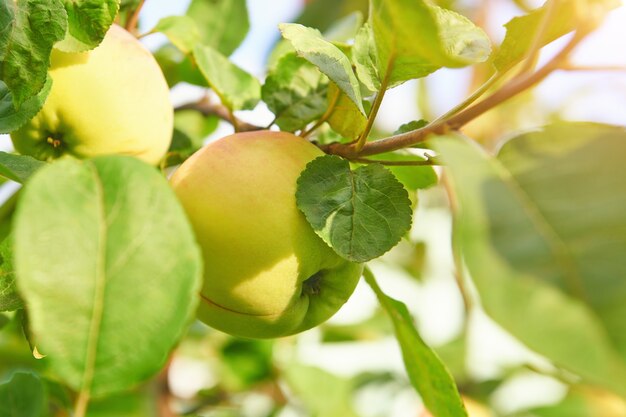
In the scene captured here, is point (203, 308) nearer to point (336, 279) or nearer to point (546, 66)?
point (336, 279)

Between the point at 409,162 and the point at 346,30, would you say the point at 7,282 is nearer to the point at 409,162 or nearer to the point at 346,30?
the point at 409,162

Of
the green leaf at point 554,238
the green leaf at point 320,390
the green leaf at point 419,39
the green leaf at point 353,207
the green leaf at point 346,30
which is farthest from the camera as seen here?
Result: the green leaf at point 320,390

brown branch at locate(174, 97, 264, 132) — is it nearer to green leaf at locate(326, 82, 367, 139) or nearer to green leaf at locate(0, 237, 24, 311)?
green leaf at locate(326, 82, 367, 139)

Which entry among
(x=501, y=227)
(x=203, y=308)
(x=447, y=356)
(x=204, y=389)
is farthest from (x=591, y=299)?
(x=447, y=356)

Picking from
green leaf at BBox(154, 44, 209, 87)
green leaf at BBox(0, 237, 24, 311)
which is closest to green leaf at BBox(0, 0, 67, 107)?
green leaf at BBox(0, 237, 24, 311)

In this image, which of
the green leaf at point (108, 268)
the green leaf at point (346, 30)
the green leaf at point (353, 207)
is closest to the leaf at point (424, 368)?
the green leaf at point (353, 207)

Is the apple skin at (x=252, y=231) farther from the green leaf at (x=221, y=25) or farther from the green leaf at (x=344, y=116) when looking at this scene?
the green leaf at (x=221, y=25)
